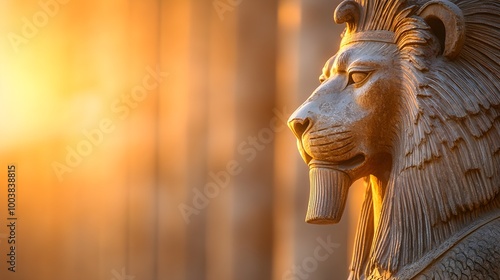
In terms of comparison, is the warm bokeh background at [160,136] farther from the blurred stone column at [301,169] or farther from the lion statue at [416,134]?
the lion statue at [416,134]

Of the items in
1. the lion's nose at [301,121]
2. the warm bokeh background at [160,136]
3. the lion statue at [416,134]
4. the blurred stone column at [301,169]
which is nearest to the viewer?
the lion statue at [416,134]

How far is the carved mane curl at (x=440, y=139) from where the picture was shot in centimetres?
144

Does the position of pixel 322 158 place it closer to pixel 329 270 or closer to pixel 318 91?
pixel 318 91

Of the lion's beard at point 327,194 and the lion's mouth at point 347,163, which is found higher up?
the lion's mouth at point 347,163

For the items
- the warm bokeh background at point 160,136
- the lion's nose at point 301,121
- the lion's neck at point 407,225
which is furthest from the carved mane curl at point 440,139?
the warm bokeh background at point 160,136

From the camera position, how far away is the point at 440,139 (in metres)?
1.45

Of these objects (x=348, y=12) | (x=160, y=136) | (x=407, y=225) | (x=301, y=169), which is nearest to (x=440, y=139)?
(x=407, y=225)

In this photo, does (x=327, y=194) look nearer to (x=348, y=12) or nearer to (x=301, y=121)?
(x=301, y=121)

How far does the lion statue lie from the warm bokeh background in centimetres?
70

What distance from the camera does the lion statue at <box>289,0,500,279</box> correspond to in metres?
1.44

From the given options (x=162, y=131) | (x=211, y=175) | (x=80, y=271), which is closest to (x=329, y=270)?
(x=211, y=175)

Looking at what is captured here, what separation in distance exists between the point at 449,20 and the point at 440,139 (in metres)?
0.18

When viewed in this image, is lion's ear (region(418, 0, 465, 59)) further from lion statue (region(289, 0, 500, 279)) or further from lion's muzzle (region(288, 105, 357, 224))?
lion's muzzle (region(288, 105, 357, 224))

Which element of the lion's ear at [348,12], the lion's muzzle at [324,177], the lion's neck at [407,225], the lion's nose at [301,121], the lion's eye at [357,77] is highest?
the lion's ear at [348,12]
